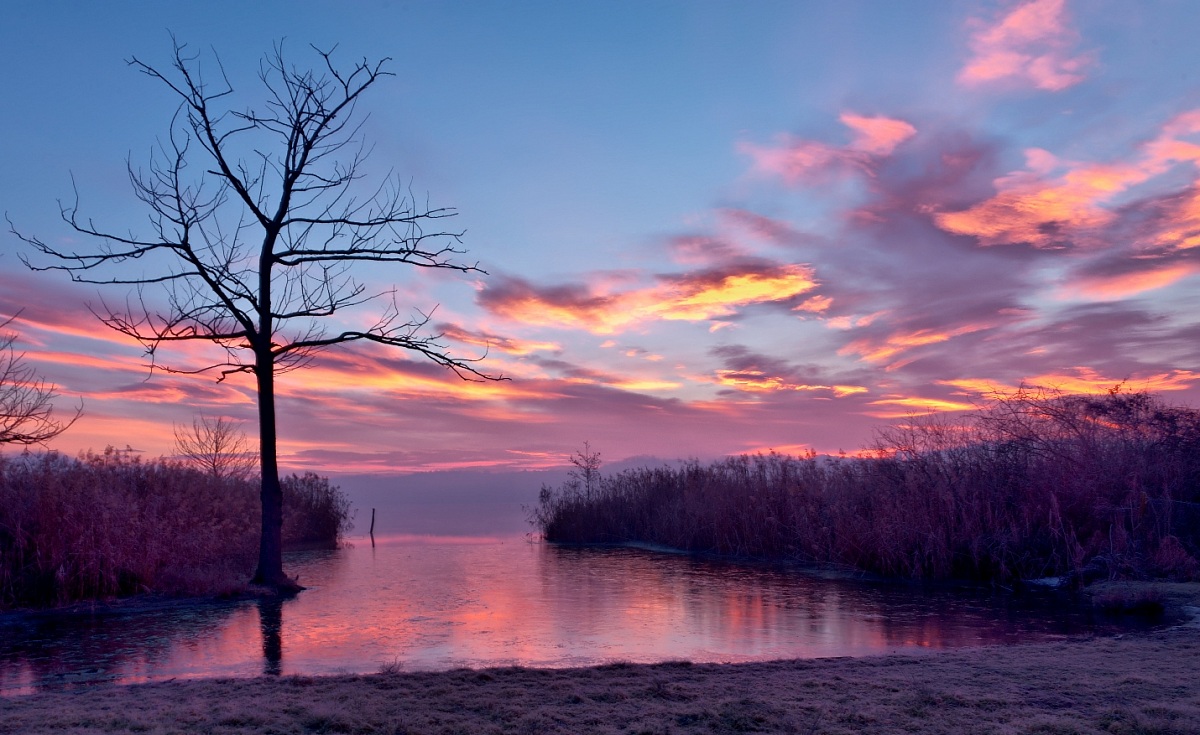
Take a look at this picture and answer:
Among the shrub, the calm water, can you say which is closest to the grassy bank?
the calm water

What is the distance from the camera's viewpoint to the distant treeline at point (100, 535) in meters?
12.6

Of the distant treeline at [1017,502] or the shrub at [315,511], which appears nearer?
the distant treeline at [1017,502]

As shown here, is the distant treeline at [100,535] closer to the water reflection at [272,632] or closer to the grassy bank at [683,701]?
the water reflection at [272,632]

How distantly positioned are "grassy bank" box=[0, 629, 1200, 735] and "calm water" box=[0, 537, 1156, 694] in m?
1.38

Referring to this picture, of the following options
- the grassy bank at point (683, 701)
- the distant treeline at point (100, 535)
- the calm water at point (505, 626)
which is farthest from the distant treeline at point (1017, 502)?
the distant treeline at point (100, 535)

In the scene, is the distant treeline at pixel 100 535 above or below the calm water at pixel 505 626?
above

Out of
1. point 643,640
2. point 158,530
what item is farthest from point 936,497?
point 158,530

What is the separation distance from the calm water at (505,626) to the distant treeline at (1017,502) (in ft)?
6.55

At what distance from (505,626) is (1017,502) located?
38.0ft

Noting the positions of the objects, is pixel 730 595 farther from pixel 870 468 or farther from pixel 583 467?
pixel 583 467

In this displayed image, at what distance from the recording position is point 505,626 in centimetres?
1052

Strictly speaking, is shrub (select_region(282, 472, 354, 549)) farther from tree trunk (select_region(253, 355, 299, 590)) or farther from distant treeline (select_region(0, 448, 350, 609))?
tree trunk (select_region(253, 355, 299, 590))

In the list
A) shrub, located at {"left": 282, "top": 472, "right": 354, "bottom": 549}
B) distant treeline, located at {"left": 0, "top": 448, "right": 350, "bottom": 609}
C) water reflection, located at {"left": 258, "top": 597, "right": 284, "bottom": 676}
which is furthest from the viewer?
shrub, located at {"left": 282, "top": 472, "right": 354, "bottom": 549}

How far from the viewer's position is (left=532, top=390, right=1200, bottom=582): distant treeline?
15.3 metres
